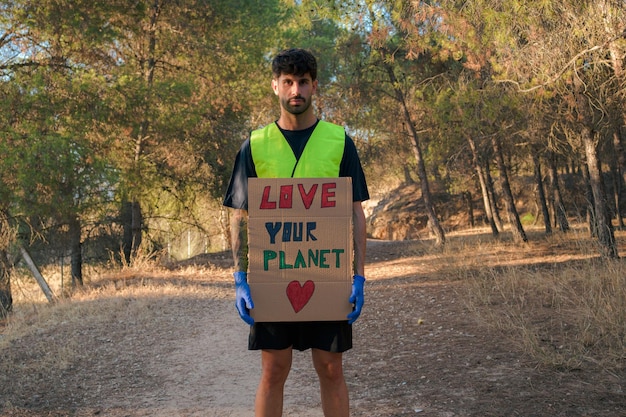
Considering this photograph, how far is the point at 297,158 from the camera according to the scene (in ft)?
10.8

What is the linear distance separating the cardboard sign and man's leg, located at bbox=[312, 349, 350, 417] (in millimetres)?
232

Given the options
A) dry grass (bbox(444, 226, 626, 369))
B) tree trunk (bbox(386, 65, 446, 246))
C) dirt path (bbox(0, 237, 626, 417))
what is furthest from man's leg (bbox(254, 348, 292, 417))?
tree trunk (bbox(386, 65, 446, 246))

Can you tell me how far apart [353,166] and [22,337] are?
687 cm

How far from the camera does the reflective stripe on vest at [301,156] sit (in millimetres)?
3250

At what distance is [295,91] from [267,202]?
1.82 ft

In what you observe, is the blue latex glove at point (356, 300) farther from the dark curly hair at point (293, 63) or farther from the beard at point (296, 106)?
the dark curly hair at point (293, 63)

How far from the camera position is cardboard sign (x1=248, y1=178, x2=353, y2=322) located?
3.09 metres

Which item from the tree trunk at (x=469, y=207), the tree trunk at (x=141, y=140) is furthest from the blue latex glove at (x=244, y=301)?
the tree trunk at (x=469, y=207)

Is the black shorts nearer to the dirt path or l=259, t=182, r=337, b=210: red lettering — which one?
l=259, t=182, r=337, b=210: red lettering

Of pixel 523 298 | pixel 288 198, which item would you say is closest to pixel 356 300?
pixel 288 198

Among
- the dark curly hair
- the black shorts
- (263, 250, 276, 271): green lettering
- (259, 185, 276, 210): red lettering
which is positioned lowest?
the black shorts

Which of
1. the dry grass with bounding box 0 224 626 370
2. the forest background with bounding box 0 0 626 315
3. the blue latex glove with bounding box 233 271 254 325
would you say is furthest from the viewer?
the forest background with bounding box 0 0 626 315

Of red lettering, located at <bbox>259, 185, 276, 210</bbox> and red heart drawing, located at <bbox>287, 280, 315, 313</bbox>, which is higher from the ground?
red lettering, located at <bbox>259, 185, 276, 210</bbox>

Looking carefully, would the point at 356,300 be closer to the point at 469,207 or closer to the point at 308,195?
the point at 308,195
